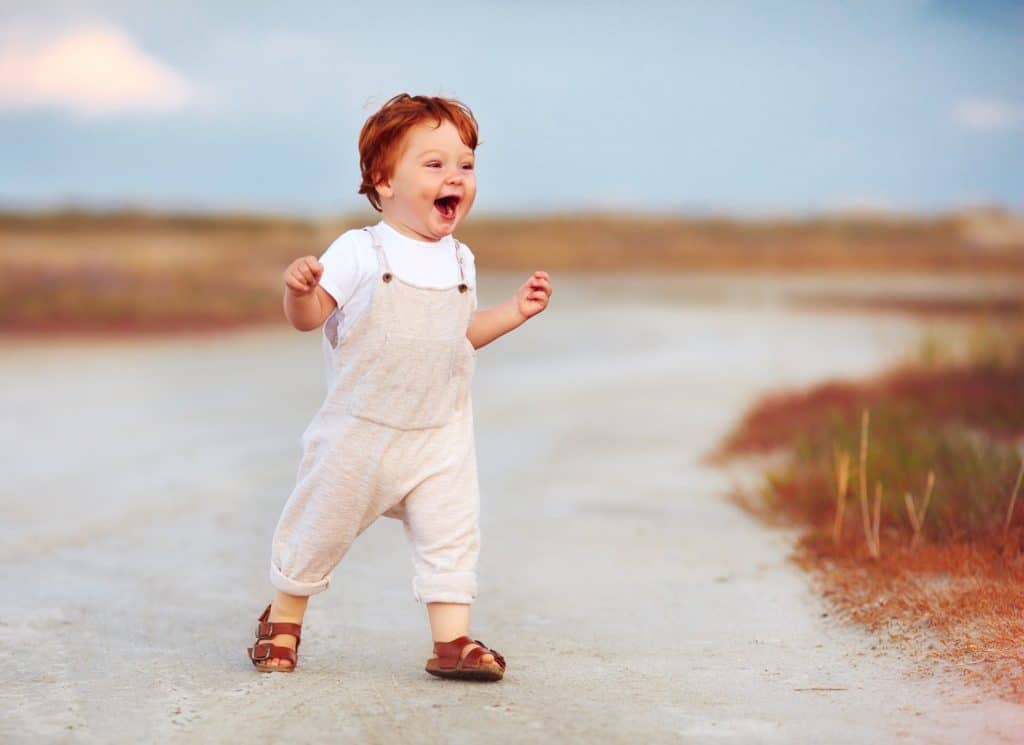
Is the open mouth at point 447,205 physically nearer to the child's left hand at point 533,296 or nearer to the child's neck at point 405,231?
the child's neck at point 405,231

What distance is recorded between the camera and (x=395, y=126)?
4.14 metres

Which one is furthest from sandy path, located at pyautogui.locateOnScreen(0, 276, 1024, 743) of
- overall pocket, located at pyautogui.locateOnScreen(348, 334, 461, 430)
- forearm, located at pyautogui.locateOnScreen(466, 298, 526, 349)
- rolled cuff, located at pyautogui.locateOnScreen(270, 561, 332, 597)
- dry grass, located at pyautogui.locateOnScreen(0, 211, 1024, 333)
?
dry grass, located at pyautogui.locateOnScreen(0, 211, 1024, 333)

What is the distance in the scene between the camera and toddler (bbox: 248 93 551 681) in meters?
4.05

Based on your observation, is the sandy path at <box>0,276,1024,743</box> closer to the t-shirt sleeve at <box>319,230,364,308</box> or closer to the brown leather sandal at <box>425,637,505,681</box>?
the brown leather sandal at <box>425,637,505,681</box>

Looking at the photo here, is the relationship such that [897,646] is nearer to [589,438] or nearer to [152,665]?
[152,665]

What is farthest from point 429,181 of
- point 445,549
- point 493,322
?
point 445,549

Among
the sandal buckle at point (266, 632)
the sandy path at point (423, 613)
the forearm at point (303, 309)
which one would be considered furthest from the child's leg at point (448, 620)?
the forearm at point (303, 309)

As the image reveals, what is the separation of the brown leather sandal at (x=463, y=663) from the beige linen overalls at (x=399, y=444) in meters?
0.13

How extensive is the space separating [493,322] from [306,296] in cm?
61

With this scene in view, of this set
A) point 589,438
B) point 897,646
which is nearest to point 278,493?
point 589,438

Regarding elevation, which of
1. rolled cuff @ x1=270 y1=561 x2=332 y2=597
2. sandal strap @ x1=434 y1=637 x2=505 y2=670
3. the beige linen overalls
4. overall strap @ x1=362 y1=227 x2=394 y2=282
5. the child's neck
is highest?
the child's neck

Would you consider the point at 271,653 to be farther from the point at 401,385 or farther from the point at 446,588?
the point at 401,385

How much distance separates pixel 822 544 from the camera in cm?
593

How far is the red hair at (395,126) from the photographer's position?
4.15m
